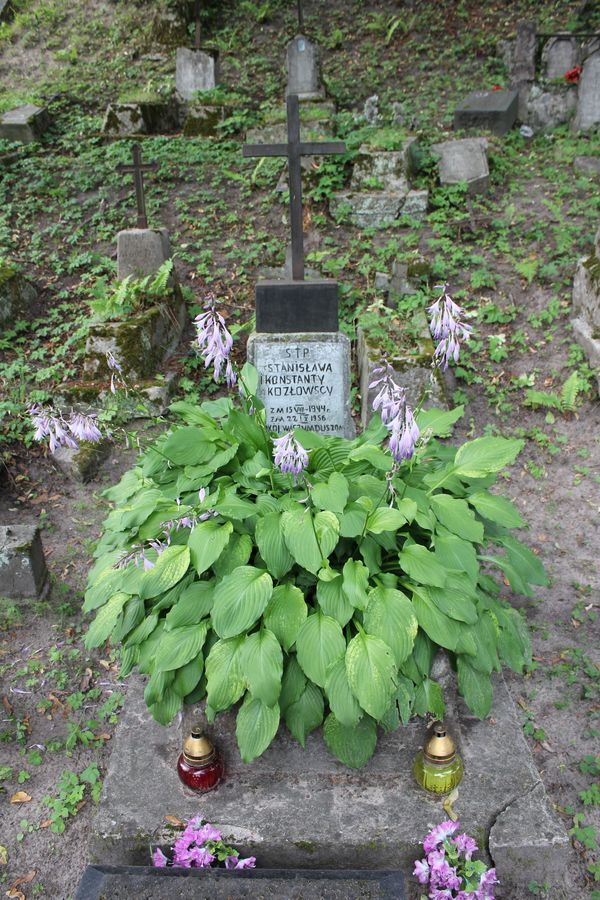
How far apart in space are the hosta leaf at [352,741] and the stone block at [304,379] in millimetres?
2144

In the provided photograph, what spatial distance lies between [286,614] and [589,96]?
9.97m

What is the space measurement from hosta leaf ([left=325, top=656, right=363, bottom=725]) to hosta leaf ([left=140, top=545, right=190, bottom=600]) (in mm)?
773

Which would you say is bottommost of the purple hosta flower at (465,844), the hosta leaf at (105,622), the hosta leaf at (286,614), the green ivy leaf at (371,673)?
the purple hosta flower at (465,844)

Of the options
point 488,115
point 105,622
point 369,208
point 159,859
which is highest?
point 488,115

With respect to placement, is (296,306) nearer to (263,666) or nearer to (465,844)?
(263,666)

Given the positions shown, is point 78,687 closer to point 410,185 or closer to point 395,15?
point 410,185

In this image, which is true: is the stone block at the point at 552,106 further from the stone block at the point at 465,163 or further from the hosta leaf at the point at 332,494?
A: the hosta leaf at the point at 332,494

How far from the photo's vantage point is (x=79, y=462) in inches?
215

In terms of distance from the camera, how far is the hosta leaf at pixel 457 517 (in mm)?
3018

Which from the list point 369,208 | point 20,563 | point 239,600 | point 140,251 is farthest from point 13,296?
point 239,600

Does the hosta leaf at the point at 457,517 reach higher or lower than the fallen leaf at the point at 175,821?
higher

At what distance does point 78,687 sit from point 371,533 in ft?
6.60

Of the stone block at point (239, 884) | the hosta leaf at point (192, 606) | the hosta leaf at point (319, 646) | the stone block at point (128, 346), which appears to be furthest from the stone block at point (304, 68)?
the stone block at point (239, 884)

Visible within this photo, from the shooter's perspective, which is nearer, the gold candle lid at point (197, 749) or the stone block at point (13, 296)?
the gold candle lid at point (197, 749)
